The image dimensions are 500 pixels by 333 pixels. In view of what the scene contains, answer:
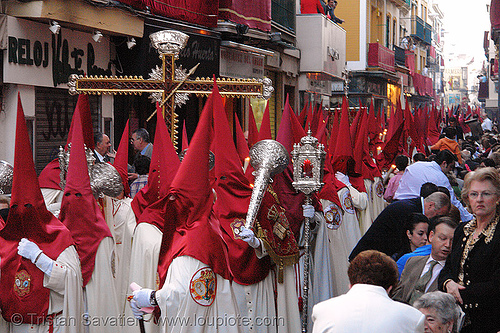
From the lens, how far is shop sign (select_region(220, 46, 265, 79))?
17.0m

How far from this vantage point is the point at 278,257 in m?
5.97

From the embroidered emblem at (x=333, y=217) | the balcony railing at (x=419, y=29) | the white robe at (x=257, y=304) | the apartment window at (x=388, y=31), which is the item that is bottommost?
the white robe at (x=257, y=304)

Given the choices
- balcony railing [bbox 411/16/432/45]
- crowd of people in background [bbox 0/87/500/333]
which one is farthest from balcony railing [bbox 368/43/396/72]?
crowd of people in background [bbox 0/87/500/333]

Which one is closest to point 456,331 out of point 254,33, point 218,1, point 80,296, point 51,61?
point 80,296

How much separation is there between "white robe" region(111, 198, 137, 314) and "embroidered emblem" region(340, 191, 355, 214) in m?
2.96

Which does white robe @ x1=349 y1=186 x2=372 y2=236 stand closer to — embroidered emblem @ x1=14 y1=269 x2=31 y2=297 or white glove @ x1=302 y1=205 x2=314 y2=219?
white glove @ x1=302 y1=205 x2=314 y2=219

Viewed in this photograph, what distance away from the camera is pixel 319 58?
2414 centimetres

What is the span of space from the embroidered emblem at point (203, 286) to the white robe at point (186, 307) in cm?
1

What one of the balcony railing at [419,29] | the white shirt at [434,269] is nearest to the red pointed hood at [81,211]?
the white shirt at [434,269]

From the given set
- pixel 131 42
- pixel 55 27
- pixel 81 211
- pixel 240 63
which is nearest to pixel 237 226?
pixel 81 211

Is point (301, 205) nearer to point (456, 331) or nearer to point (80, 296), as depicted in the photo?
point (80, 296)

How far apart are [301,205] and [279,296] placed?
1.11m

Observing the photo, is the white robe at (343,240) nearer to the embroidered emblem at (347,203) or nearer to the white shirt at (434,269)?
the embroidered emblem at (347,203)

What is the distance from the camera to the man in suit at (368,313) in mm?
3346
